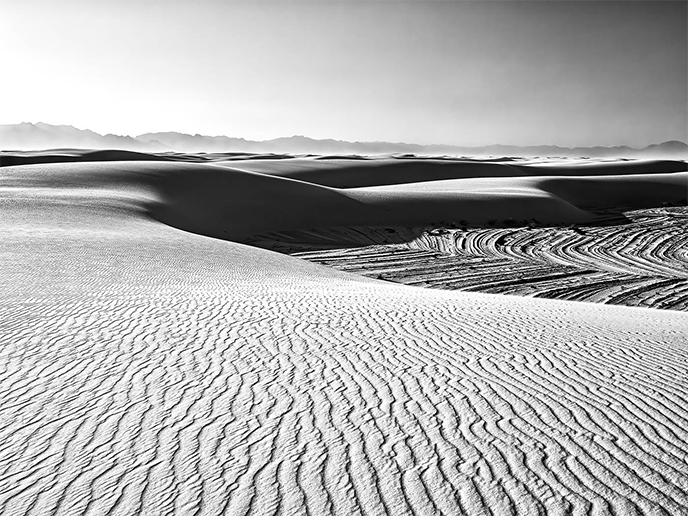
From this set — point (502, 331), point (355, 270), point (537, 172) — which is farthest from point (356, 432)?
point (537, 172)

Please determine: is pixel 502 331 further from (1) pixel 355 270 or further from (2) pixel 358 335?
(1) pixel 355 270

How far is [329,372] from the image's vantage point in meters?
6.35

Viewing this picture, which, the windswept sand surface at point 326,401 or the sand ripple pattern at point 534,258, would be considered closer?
the windswept sand surface at point 326,401

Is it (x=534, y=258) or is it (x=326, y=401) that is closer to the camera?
(x=326, y=401)

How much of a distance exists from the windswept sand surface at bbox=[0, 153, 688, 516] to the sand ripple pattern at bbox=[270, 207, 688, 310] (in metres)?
4.05

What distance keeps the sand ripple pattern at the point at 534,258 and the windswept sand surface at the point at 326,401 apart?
4053mm

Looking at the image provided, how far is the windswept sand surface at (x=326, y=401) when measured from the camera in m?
3.85

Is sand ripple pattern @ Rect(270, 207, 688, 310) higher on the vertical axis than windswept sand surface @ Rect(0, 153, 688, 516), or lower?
lower

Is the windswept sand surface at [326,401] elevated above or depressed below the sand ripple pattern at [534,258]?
above

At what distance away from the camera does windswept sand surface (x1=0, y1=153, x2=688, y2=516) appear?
12.6ft

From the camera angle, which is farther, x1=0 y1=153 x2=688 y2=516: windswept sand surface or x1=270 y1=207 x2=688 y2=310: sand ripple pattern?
x1=270 y1=207 x2=688 y2=310: sand ripple pattern

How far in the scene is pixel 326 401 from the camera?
5.47 meters

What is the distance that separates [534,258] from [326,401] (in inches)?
676

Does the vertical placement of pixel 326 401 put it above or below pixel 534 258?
above
